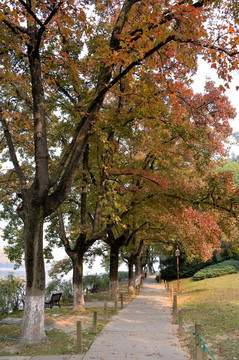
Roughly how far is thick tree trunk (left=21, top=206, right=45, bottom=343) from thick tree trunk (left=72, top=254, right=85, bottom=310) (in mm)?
6109

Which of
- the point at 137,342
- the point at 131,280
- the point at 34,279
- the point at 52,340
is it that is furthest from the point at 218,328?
the point at 131,280

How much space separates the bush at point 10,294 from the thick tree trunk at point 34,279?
25.5ft

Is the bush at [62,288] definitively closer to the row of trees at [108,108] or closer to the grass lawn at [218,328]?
the row of trees at [108,108]

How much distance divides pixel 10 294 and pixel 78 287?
384 cm

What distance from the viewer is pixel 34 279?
26.7ft

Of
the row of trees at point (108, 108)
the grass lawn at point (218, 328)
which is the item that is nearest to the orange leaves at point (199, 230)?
the row of trees at point (108, 108)

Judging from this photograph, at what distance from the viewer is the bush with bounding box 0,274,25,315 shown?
48.4ft

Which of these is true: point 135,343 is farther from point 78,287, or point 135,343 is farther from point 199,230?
point 199,230

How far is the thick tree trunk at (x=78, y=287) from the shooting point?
14.0 m

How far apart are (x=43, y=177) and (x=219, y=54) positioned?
588 cm

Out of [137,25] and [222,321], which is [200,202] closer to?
[222,321]

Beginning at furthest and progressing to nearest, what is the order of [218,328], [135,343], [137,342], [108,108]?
[108,108]
[218,328]
[137,342]
[135,343]

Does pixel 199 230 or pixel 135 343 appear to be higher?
pixel 199 230

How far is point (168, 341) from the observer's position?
838cm
